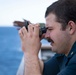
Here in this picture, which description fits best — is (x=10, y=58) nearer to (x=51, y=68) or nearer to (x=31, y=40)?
(x=51, y=68)

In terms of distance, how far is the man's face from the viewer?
1.12 meters

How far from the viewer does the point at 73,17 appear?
1.11 m

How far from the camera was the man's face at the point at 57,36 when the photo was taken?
1.12 m

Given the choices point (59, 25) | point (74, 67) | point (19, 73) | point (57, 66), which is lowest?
point (19, 73)

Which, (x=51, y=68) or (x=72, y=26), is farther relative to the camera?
(x=51, y=68)

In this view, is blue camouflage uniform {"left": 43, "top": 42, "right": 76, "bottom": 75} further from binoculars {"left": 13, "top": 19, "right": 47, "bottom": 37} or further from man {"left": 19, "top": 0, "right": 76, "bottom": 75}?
binoculars {"left": 13, "top": 19, "right": 47, "bottom": 37}

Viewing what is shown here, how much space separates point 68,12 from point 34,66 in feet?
0.89

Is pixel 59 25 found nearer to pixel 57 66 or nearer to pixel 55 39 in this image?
pixel 55 39

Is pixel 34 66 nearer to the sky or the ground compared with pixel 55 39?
nearer to the ground

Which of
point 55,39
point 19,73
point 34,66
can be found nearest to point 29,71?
point 34,66

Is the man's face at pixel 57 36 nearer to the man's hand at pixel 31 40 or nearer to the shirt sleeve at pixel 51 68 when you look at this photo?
the man's hand at pixel 31 40

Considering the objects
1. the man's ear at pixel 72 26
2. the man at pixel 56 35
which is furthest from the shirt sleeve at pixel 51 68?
the man's ear at pixel 72 26

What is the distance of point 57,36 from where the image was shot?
1.12 m

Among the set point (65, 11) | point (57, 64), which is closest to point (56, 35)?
point (65, 11)
